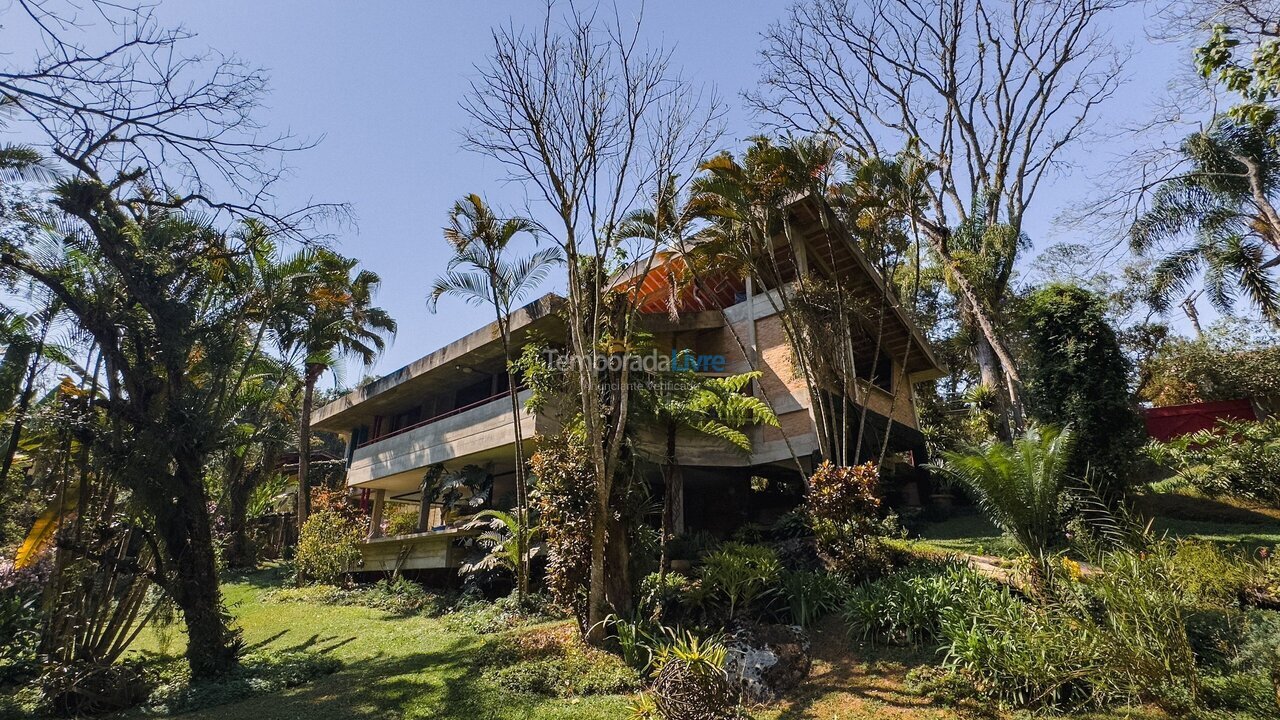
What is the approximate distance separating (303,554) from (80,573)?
759 centimetres

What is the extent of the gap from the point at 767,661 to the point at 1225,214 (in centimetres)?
1711

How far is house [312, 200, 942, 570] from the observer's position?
1357cm

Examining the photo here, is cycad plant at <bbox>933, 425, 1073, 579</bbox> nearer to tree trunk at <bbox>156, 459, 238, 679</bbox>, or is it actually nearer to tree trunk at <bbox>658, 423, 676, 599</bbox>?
tree trunk at <bbox>658, 423, 676, 599</bbox>

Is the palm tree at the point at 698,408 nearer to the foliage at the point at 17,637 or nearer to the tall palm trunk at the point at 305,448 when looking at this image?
the foliage at the point at 17,637

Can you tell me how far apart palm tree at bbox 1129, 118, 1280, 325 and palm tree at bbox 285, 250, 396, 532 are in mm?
17567

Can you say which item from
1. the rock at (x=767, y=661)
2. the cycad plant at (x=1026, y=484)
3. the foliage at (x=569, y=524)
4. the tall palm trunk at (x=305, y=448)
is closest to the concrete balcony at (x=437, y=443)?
the tall palm trunk at (x=305, y=448)

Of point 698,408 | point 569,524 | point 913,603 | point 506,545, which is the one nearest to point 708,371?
point 698,408

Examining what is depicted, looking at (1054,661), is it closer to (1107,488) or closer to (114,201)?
(1107,488)

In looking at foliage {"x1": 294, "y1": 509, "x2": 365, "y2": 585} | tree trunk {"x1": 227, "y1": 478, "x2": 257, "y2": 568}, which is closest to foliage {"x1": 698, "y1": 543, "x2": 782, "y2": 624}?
foliage {"x1": 294, "y1": 509, "x2": 365, "y2": 585}

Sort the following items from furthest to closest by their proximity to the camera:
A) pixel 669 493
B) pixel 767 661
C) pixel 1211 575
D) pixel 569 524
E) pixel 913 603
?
1. pixel 669 493
2. pixel 569 524
3. pixel 913 603
4. pixel 767 661
5. pixel 1211 575

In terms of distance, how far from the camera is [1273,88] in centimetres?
625

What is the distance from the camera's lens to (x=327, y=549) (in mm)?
15508

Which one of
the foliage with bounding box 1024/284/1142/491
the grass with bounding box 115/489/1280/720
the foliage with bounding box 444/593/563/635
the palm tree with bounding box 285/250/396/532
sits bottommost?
the grass with bounding box 115/489/1280/720

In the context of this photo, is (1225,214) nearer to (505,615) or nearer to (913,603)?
(913,603)
